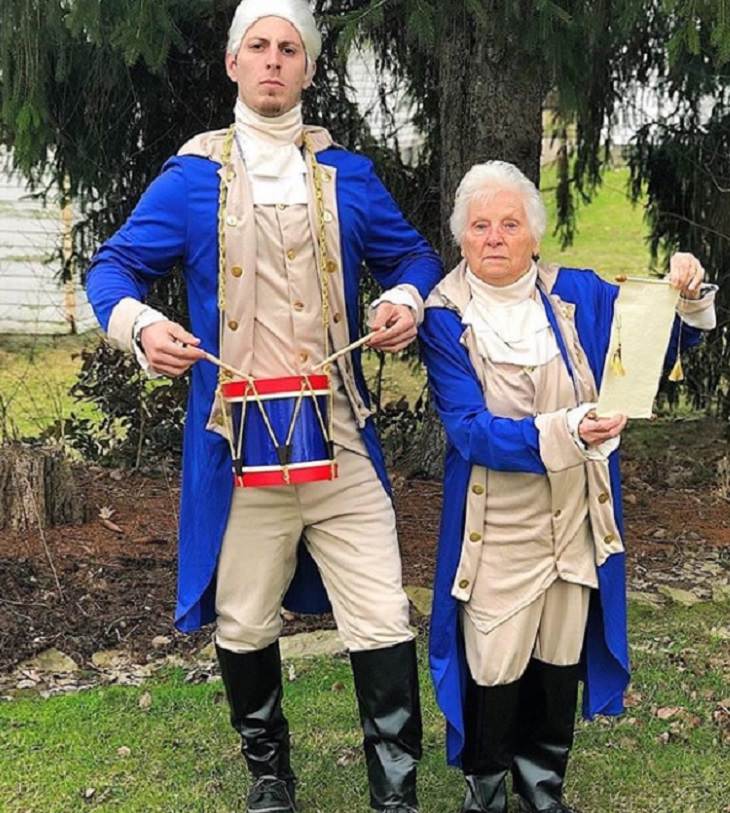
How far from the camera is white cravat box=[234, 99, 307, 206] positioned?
334 centimetres

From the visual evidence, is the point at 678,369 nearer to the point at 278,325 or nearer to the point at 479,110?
the point at 278,325

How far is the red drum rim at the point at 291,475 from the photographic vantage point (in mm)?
3277

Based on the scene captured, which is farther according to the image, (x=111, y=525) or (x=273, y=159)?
(x=111, y=525)

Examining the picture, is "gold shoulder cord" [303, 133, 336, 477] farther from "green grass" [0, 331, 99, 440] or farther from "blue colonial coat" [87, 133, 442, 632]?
"green grass" [0, 331, 99, 440]

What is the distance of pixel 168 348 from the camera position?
3098 millimetres

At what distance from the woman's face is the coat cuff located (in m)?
0.38

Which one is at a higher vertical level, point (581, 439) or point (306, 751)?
point (581, 439)

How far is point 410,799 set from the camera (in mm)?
3459

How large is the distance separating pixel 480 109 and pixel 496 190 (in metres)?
2.75

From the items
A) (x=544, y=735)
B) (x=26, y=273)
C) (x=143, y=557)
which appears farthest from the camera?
(x=26, y=273)

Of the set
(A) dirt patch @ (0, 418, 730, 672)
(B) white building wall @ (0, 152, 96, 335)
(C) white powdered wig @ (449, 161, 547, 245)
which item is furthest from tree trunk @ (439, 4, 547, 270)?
(B) white building wall @ (0, 152, 96, 335)

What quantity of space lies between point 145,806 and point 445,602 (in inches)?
43.6

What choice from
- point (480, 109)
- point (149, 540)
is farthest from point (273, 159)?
point (149, 540)

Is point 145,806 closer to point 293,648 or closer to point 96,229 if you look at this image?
point 293,648
